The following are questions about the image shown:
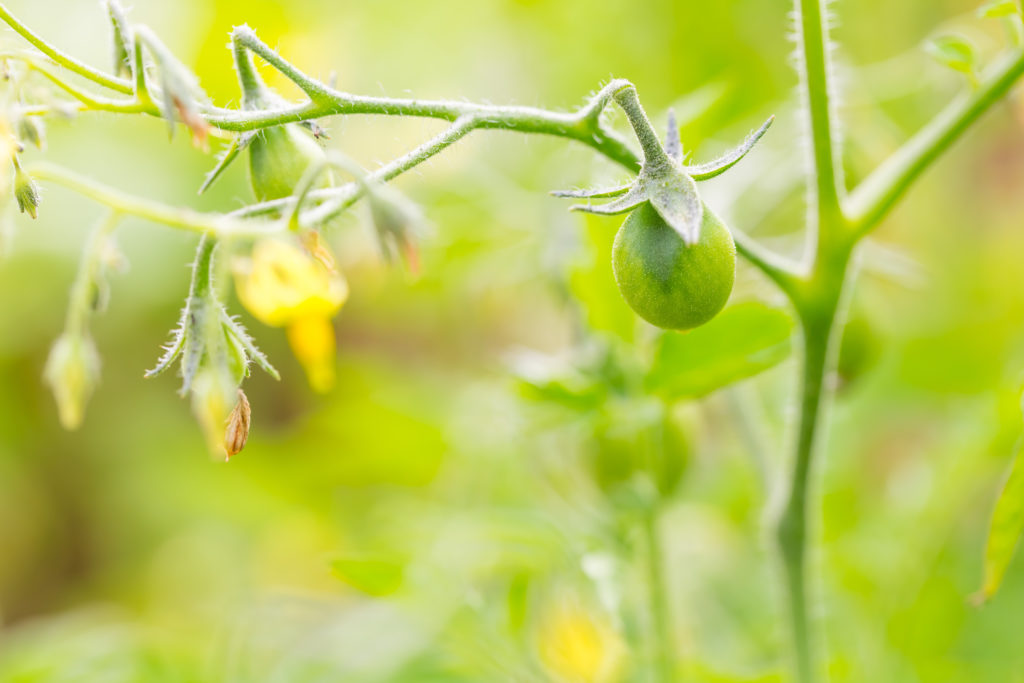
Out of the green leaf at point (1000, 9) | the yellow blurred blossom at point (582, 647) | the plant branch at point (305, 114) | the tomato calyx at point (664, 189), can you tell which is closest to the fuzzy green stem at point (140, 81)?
the plant branch at point (305, 114)

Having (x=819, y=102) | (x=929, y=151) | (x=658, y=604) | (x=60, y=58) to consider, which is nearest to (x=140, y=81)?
(x=60, y=58)

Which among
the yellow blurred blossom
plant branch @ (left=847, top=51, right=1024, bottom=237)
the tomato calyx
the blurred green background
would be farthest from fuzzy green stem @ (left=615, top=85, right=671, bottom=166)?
the yellow blurred blossom

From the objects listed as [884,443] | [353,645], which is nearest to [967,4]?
[884,443]

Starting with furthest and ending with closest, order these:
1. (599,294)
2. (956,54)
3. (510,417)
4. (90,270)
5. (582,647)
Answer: (582,647)
(510,417)
(599,294)
(956,54)
(90,270)

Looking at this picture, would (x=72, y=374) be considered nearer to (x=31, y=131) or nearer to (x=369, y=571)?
(x=31, y=131)

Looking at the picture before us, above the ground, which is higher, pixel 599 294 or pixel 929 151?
pixel 929 151
